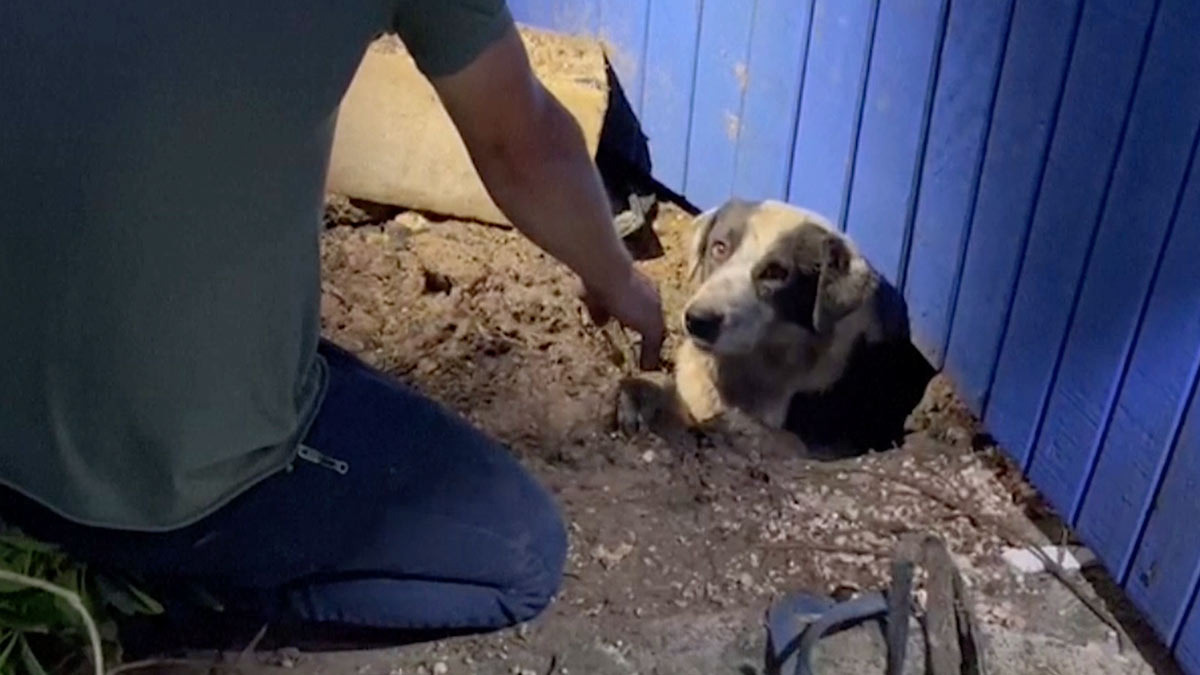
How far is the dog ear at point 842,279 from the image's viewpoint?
250 cm

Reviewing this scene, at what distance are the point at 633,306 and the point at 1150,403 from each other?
63 centimetres

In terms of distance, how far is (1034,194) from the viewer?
2061 millimetres

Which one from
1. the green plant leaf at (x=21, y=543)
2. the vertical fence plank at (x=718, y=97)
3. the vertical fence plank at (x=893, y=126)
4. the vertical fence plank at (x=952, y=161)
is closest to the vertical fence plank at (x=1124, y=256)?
the vertical fence plank at (x=952, y=161)

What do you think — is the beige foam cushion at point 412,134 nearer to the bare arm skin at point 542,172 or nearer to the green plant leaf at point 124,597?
the bare arm skin at point 542,172

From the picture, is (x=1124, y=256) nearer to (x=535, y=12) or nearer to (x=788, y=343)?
(x=788, y=343)

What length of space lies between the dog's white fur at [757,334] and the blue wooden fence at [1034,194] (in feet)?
0.29

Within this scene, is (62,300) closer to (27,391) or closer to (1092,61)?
(27,391)

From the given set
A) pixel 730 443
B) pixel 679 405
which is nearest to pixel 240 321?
pixel 730 443

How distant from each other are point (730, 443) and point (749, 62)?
75cm

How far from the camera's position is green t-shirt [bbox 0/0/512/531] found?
133cm

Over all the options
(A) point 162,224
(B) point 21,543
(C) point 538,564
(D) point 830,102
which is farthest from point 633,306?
(D) point 830,102

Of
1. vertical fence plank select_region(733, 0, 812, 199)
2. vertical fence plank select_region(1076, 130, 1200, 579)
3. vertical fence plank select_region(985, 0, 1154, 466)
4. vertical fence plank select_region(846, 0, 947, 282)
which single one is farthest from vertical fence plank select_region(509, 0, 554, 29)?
vertical fence plank select_region(1076, 130, 1200, 579)

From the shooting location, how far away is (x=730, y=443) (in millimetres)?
2350

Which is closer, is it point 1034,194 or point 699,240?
point 1034,194
